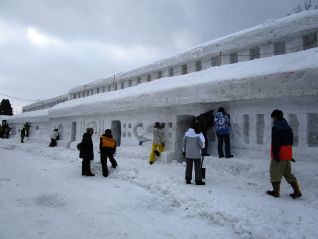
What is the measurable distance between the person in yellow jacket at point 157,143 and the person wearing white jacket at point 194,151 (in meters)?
3.32

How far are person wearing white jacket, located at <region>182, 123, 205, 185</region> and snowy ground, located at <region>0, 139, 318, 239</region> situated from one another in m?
0.30

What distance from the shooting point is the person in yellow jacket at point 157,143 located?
1054 cm

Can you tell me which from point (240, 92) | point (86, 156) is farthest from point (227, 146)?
point (86, 156)

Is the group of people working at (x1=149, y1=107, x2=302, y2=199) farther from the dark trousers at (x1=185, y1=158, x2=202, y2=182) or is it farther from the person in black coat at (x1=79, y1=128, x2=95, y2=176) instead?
the person in black coat at (x1=79, y1=128, x2=95, y2=176)

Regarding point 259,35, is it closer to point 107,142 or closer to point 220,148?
point 220,148

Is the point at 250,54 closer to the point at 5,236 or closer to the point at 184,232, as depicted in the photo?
the point at 184,232

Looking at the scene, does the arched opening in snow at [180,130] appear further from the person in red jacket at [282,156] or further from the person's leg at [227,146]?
the person in red jacket at [282,156]

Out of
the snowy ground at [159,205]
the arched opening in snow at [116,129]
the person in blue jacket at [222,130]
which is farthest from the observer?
the arched opening in snow at [116,129]

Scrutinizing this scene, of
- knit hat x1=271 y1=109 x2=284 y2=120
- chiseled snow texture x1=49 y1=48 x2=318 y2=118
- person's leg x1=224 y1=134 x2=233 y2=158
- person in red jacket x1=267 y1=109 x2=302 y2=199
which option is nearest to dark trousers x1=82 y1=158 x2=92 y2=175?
chiseled snow texture x1=49 y1=48 x2=318 y2=118

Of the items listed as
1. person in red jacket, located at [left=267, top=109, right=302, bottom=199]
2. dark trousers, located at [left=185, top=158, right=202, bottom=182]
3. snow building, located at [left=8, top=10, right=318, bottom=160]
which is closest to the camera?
person in red jacket, located at [left=267, top=109, right=302, bottom=199]

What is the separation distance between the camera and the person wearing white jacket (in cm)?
716

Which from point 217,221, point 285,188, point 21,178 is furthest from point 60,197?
point 285,188

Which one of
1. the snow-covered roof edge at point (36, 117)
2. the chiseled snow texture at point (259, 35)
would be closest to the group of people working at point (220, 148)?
the chiseled snow texture at point (259, 35)

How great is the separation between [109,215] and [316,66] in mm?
6082
